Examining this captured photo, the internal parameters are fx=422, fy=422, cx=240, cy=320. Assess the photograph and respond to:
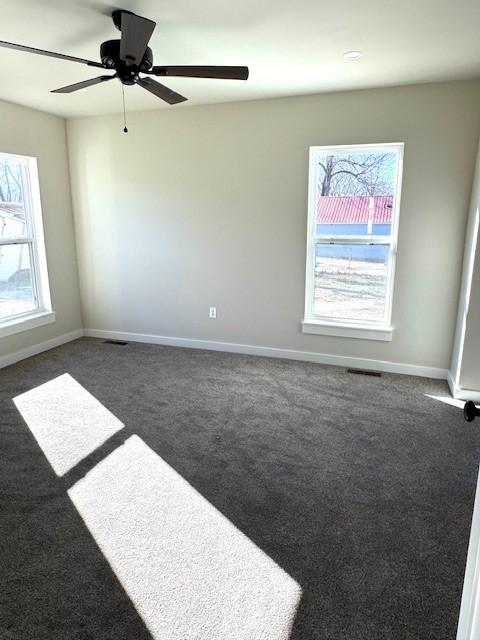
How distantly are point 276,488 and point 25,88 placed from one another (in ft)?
12.4

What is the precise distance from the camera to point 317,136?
12.8 ft

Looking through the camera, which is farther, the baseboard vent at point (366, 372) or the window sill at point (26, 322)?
the window sill at point (26, 322)

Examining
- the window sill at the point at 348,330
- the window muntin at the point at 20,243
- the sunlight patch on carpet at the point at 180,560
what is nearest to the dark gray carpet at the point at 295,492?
the sunlight patch on carpet at the point at 180,560

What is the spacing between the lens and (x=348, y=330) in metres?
4.13

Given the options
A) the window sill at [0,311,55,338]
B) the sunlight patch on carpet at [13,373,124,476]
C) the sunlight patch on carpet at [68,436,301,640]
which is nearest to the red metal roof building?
the sunlight patch on carpet at [13,373,124,476]

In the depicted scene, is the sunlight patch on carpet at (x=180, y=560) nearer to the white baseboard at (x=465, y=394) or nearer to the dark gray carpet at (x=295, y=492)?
the dark gray carpet at (x=295, y=492)

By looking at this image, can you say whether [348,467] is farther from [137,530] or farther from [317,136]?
[317,136]

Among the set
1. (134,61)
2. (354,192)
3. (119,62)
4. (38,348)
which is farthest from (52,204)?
(354,192)

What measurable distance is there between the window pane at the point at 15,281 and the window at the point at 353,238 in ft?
9.87

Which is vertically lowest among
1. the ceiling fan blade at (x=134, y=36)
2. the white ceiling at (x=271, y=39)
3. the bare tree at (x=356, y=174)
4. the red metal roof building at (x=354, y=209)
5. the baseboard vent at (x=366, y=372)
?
the baseboard vent at (x=366, y=372)

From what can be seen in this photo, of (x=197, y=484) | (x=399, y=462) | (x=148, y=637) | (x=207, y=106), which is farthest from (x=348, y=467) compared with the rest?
(x=207, y=106)

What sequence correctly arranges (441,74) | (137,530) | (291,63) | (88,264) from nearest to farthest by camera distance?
(137,530) < (291,63) < (441,74) < (88,264)

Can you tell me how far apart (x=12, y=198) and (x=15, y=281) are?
0.85 metres

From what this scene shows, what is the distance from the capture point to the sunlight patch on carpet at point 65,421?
2656 mm
